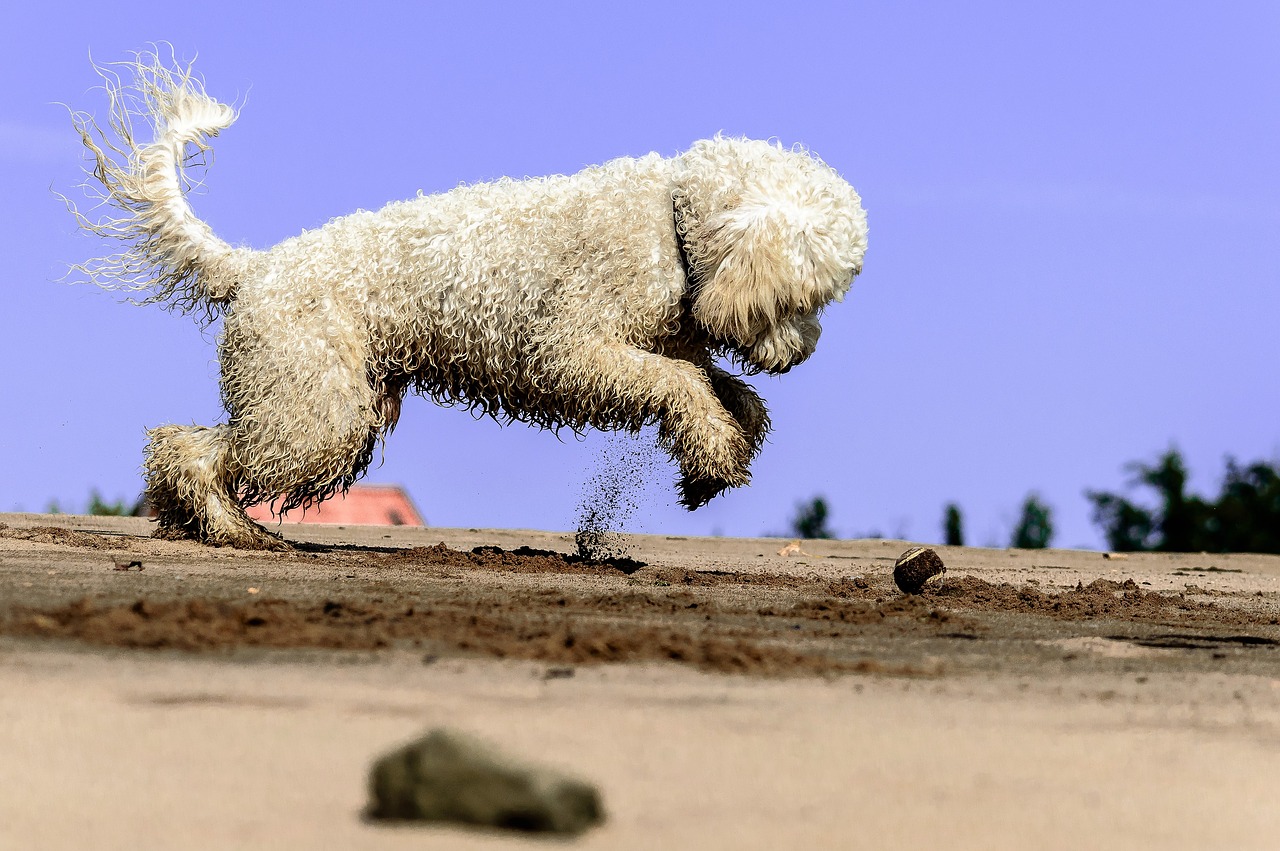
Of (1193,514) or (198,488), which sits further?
(1193,514)

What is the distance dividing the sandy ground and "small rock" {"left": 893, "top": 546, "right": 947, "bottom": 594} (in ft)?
4.69

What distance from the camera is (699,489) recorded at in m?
8.99

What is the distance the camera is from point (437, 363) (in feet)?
32.1

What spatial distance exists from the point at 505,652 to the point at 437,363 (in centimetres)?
513

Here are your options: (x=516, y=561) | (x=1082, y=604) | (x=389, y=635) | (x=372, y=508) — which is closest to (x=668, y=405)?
(x=516, y=561)

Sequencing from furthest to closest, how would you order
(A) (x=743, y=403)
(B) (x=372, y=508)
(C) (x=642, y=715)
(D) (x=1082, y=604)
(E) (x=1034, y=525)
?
1. (E) (x=1034, y=525)
2. (B) (x=372, y=508)
3. (A) (x=743, y=403)
4. (D) (x=1082, y=604)
5. (C) (x=642, y=715)

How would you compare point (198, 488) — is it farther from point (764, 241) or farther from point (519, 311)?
point (764, 241)

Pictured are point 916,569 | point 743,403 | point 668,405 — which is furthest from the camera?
point 743,403

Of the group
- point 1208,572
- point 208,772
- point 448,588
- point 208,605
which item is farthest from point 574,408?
point 1208,572

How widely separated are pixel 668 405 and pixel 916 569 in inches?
69.7

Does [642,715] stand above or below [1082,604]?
below

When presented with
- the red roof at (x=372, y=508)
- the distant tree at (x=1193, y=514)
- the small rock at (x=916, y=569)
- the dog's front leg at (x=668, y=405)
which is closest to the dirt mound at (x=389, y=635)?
the dog's front leg at (x=668, y=405)

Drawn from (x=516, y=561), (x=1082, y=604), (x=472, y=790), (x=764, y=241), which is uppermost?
(x=764, y=241)

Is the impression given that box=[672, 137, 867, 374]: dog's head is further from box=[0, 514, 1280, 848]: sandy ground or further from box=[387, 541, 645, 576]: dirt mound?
box=[0, 514, 1280, 848]: sandy ground
